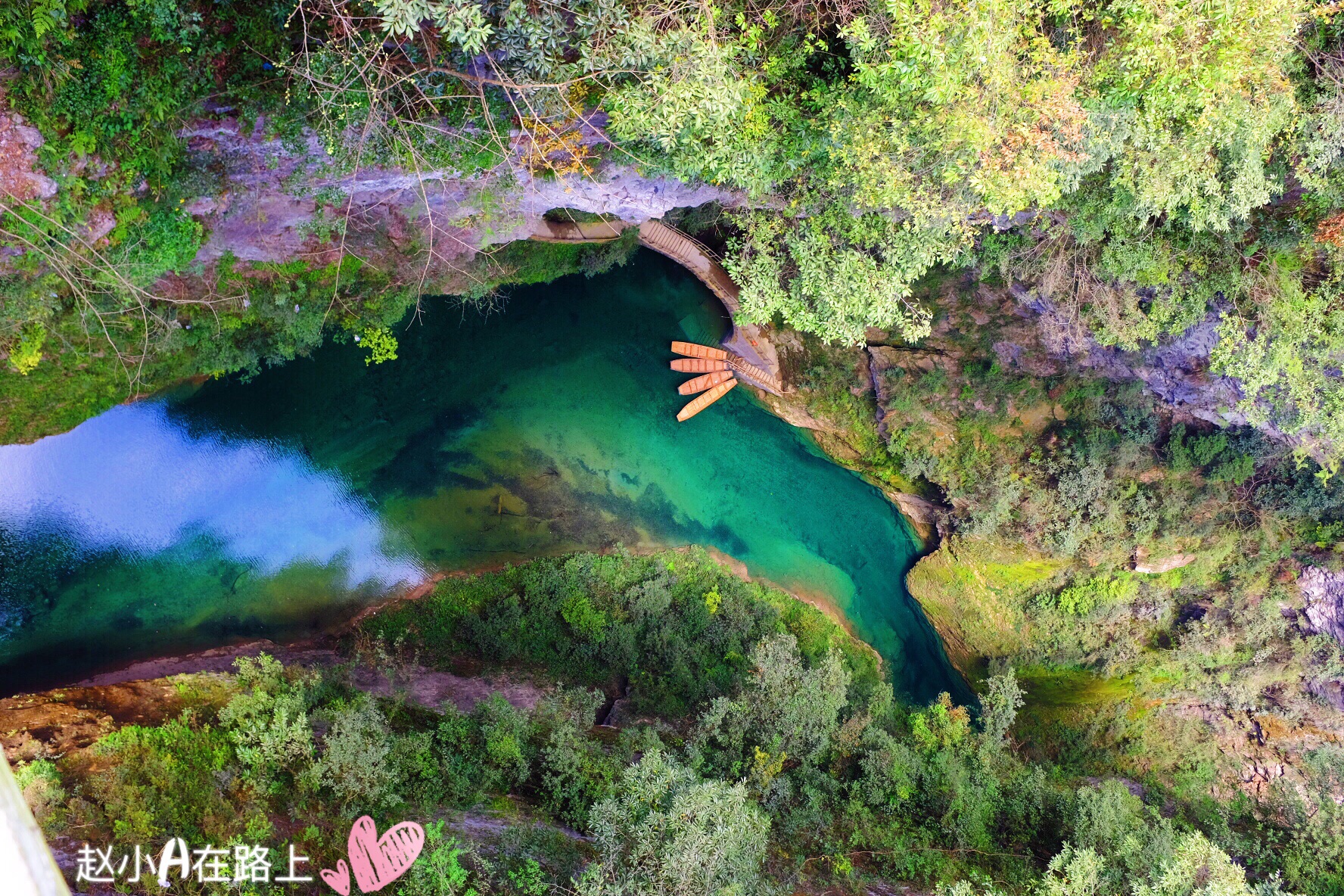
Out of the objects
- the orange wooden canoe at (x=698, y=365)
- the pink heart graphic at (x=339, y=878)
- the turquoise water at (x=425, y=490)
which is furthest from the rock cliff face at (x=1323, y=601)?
the pink heart graphic at (x=339, y=878)

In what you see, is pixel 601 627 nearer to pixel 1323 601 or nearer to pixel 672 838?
pixel 672 838

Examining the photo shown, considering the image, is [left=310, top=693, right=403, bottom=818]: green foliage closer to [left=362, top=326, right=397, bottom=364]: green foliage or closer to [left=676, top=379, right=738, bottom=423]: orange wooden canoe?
[left=362, top=326, right=397, bottom=364]: green foliage

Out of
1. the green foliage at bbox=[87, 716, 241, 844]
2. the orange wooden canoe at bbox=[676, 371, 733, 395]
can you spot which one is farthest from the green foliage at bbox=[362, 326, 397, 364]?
the green foliage at bbox=[87, 716, 241, 844]

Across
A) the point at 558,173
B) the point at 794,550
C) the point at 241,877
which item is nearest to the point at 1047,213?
the point at 558,173

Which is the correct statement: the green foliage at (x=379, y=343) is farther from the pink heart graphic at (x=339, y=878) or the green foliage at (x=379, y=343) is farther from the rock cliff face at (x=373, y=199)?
the pink heart graphic at (x=339, y=878)

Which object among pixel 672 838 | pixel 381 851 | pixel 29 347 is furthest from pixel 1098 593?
pixel 29 347

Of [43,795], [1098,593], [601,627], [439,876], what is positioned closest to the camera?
[439,876]
